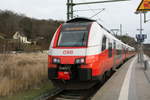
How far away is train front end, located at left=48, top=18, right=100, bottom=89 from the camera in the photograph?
23.3 feet

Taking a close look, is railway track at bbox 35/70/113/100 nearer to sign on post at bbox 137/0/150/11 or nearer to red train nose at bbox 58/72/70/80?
red train nose at bbox 58/72/70/80

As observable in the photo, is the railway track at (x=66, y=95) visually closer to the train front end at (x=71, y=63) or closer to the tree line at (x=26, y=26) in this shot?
the train front end at (x=71, y=63)

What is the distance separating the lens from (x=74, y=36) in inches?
318

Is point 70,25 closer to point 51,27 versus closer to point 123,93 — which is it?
point 123,93

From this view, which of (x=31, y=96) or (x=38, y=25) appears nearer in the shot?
(x=31, y=96)

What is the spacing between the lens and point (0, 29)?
80000 millimetres

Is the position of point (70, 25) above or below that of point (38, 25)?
below

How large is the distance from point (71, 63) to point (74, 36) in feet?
4.46

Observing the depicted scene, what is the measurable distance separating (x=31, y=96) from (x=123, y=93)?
342cm

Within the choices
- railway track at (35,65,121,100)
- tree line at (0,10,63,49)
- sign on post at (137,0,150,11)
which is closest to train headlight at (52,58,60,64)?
railway track at (35,65,121,100)

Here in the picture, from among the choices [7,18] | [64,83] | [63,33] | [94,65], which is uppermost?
[7,18]

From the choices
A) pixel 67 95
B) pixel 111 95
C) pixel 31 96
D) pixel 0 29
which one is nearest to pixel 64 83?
pixel 67 95

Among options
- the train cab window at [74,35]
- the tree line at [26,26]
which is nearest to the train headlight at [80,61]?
the train cab window at [74,35]

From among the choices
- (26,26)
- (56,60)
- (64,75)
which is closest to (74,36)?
(56,60)
